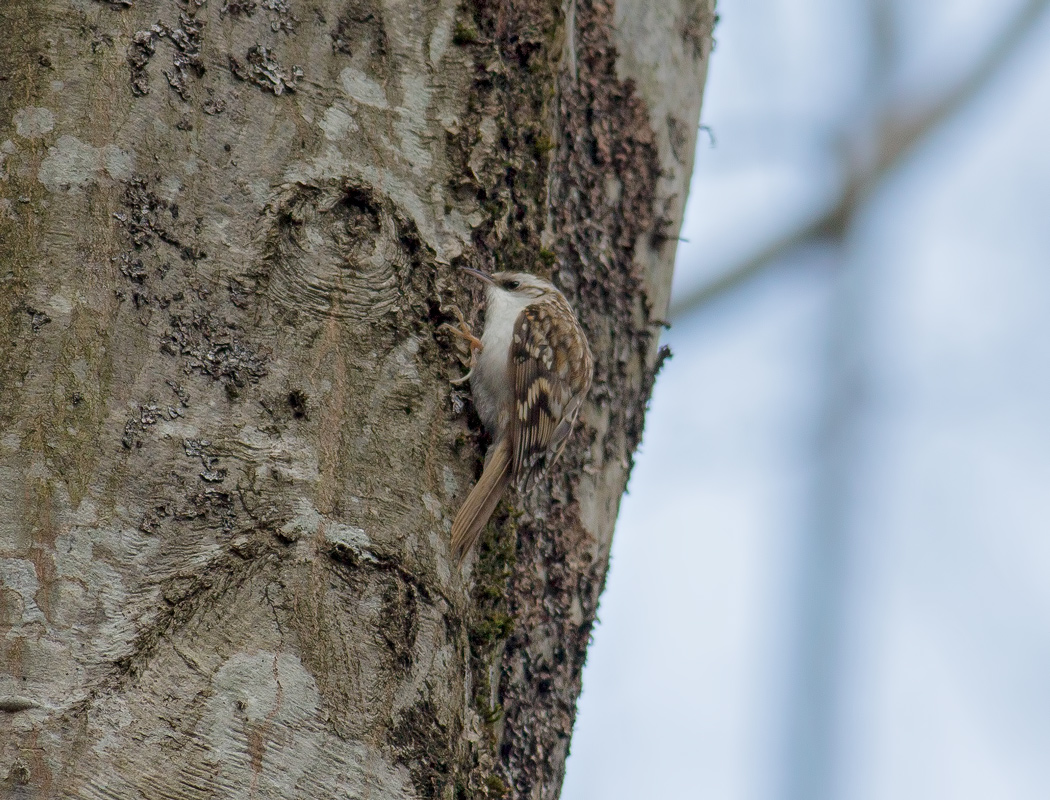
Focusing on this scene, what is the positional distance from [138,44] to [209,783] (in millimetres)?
964

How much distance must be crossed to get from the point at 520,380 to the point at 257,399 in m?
1.19

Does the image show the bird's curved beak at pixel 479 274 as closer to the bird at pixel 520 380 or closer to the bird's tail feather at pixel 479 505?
the bird at pixel 520 380

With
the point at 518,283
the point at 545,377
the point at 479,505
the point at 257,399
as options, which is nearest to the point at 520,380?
the point at 545,377

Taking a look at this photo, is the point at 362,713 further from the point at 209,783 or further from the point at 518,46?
the point at 518,46

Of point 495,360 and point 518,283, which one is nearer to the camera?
point 518,283

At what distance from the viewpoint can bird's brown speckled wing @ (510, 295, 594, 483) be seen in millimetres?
2229

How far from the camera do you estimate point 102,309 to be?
1.47 metres

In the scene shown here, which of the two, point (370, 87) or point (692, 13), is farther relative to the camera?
point (692, 13)

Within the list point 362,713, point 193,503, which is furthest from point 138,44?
point 362,713

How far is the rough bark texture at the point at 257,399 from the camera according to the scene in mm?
1346

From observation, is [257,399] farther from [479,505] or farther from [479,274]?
[479,274]

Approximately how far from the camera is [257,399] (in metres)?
1.53

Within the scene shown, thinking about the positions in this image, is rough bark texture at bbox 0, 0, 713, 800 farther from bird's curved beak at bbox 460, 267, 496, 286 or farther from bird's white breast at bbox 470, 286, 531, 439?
bird's white breast at bbox 470, 286, 531, 439

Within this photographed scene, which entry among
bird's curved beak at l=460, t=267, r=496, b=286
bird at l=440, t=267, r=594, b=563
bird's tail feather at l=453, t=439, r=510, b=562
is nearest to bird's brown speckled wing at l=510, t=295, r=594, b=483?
bird at l=440, t=267, r=594, b=563
